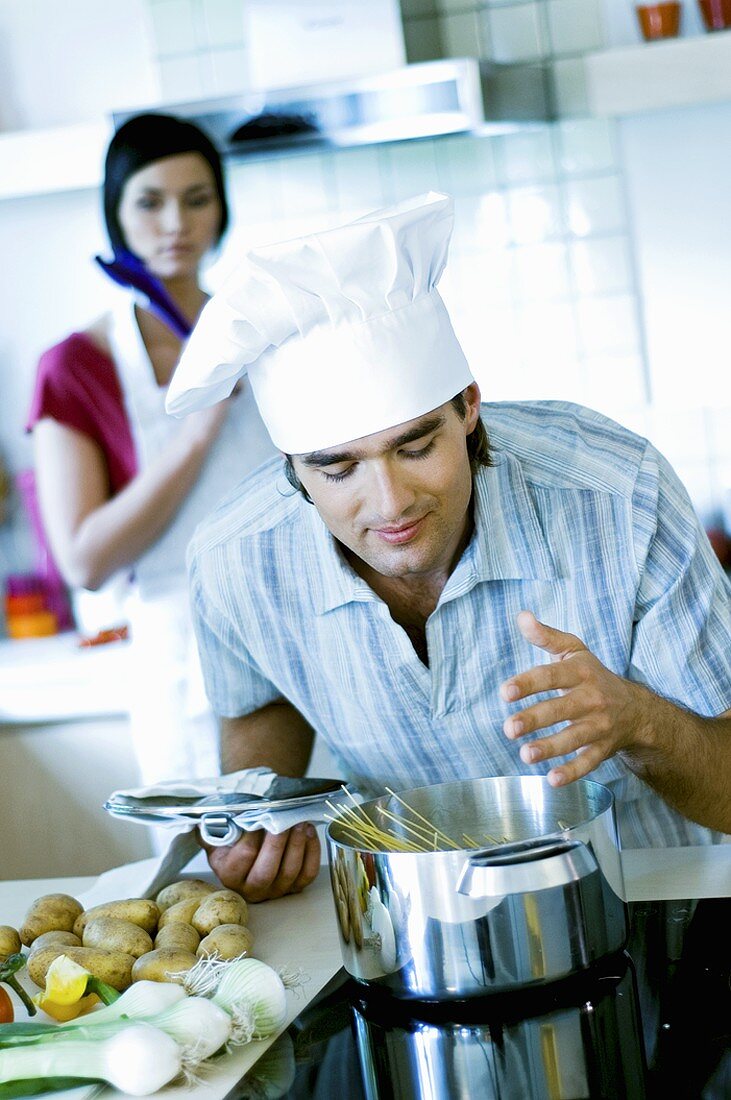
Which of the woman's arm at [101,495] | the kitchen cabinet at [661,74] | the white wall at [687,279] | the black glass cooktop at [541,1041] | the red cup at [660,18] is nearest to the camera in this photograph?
the black glass cooktop at [541,1041]

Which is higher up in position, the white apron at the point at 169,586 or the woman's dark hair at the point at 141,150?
the woman's dark hair at the point at 141,150

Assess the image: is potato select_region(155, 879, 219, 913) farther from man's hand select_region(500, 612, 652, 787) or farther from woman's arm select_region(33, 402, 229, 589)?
woman's arm select_region(33, 402, 229, 589)

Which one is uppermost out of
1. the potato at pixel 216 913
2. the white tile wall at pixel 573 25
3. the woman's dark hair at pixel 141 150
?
the white tile wall at pixel 573 25

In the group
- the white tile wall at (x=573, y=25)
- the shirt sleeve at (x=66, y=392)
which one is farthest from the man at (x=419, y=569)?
the white tile wall at (x=573, y=25)

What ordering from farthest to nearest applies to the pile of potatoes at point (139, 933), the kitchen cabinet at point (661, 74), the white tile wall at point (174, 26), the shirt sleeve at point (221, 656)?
1. the white tile wall at point (174, 26)
2. the kitchen cabinet at point (661, 74)
3. the shirt sleeve at point (221, 656)
4. the pile of potatoes at point (139, 933)

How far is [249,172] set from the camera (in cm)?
307

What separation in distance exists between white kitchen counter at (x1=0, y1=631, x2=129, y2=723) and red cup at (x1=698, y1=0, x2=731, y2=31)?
162 cm

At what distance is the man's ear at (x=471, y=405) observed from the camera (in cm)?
145

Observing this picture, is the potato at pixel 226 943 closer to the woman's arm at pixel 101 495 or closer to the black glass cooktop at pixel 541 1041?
the black glass cooktop at pixel 541 1041

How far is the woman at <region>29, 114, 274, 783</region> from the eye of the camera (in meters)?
2.30

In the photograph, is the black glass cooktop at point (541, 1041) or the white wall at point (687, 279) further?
the white wall at point (687, 279)

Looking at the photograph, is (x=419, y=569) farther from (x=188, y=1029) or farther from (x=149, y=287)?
(x=149, y=287)

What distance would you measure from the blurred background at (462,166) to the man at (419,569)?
3.70 ft

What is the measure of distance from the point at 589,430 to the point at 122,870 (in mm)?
701
